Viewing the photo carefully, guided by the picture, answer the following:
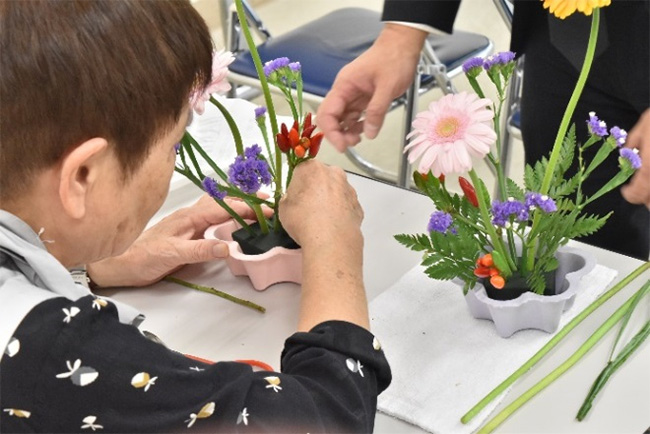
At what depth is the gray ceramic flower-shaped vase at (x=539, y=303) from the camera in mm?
951

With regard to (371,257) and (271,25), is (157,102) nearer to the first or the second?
(371,257)

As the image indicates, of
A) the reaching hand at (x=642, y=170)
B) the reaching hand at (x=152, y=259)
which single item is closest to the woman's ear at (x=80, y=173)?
the reaching hand at (x=152, y=259)

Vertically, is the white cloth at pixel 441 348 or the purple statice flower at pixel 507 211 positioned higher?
the purple statice flower at pixel 507 211

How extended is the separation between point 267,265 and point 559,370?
0.36 meters

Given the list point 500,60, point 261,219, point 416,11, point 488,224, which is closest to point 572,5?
point 500,60

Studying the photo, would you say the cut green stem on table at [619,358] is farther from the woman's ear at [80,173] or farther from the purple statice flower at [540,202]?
the woman's ear at [80,173]

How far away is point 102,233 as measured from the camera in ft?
2.60

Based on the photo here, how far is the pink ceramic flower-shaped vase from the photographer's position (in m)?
1.08

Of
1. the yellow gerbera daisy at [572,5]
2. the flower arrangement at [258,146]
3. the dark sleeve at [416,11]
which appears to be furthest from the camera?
the dark sleeve at [416,11]

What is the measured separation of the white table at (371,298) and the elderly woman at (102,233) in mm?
153

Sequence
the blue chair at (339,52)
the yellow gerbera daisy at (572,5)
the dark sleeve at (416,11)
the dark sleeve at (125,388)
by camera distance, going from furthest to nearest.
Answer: the blue chair at (339,52) < the dark sleeve at (416,11) < the yellow gerbera daisy at (572,5) < the dark sleeve at (125,388)

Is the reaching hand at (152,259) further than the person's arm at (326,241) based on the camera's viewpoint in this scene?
Yes

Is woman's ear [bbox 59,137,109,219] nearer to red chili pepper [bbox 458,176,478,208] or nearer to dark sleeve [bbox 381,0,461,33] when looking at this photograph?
red chili pepper [bbox 458,176,478,208]

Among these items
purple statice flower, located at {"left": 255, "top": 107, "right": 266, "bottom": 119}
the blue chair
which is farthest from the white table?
the blue chair
